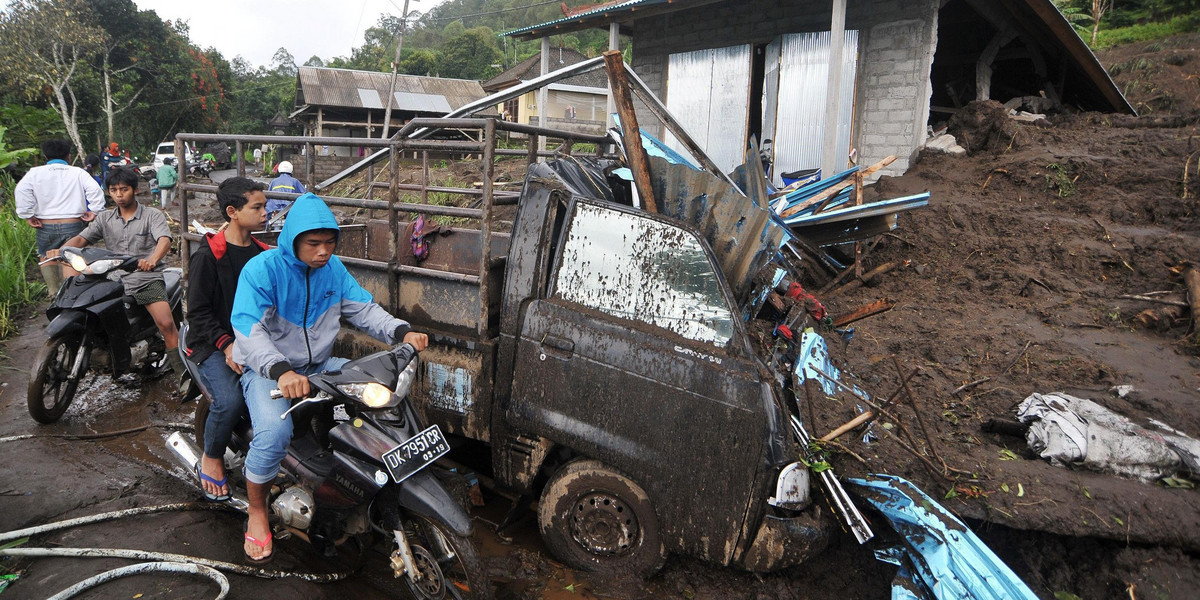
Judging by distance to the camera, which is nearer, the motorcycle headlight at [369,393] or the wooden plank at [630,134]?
the motorcycle headlight at [369,393]

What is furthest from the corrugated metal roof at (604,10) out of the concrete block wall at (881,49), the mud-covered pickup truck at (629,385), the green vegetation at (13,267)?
the green vegetation at (13,267)

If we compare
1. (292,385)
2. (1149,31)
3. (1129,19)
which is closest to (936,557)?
(292,385)

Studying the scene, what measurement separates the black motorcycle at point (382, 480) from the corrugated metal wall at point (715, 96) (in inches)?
348

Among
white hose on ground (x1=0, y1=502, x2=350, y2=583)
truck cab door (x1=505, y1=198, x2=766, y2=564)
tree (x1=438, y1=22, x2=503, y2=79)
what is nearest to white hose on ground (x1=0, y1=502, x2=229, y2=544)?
white hose on ground (x1=0, y1=502, x2=350, y2=583)

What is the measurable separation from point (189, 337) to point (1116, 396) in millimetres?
5350

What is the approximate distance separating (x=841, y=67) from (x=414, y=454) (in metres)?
7.95

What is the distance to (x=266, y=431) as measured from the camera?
9.34 ft

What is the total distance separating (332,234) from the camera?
9.45 feet

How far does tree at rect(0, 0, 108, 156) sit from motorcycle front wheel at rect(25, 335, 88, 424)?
2086cm

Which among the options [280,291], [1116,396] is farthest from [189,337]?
[1116,396]

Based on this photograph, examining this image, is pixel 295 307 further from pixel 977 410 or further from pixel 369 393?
pixel 977 410

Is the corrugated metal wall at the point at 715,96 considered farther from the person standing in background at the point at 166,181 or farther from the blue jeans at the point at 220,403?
the person standing in background at the point at 166,181

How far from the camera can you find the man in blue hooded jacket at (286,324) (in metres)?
2.79

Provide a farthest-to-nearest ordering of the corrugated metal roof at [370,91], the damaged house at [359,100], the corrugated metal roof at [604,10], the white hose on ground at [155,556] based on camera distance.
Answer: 1. the damaged house at [359,100]
2. the corrugated metal roof at [370,91]
3. the corrugated metal roof at [604,10]
4. the white hose on ground at [155,556]
